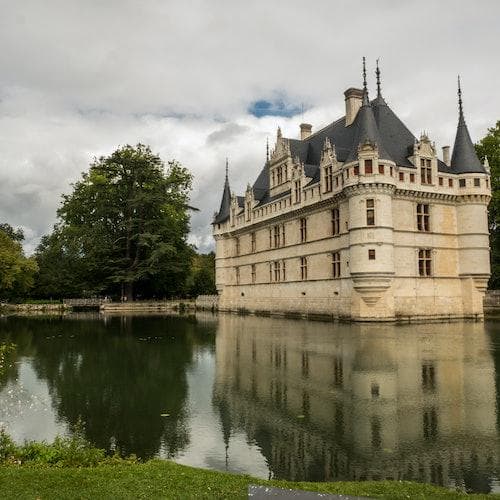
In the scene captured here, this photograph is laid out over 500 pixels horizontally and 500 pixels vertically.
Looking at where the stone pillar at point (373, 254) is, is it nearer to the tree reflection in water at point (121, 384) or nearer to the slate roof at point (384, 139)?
the slate roof at point (384, 139)

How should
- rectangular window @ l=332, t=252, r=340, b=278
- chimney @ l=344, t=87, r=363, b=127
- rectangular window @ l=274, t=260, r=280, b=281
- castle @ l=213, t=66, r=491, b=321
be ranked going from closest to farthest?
castle @ l=213, t=66, r=491, b=321
rectangular window @ l=332, t=252, r=340, b=278
chimney @ l=344, t=87, r=363, b=127
rectangular window @ l=274, t=260, r=280, b=281

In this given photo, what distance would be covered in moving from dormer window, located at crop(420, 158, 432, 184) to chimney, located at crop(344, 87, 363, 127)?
23.5 ft

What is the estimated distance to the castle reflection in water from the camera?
6922mm

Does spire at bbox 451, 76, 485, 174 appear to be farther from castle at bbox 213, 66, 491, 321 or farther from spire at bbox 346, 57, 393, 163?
spire at bbox 346, 57, 393, 163

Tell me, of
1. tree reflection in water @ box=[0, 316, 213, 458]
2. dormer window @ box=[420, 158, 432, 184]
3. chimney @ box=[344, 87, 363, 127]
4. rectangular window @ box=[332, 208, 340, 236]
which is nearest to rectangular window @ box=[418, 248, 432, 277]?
dormer window @ box=[420, 158, 432, 184]

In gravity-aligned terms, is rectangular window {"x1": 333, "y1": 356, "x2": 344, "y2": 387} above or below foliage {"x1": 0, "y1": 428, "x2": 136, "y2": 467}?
below

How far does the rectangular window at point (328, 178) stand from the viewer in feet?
112

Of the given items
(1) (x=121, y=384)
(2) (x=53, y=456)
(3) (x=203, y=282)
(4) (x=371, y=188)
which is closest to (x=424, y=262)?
(4) (x=371, y=188)

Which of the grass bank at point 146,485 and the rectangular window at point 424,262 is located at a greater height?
the rectangular window at point 424,262

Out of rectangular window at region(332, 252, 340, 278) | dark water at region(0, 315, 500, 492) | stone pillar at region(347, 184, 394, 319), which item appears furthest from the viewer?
rectangular window at region(332, 252, 340, 278)

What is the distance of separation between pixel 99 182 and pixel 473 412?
47734 mm

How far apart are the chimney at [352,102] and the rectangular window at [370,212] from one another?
32.7 ft

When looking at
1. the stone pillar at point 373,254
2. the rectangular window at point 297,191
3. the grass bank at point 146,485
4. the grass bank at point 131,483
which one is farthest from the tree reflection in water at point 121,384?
the rectangular window at point 297,191

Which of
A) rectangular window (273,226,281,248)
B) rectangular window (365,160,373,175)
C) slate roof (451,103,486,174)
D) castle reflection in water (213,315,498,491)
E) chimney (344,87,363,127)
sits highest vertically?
chimney (344,87,363,127)
